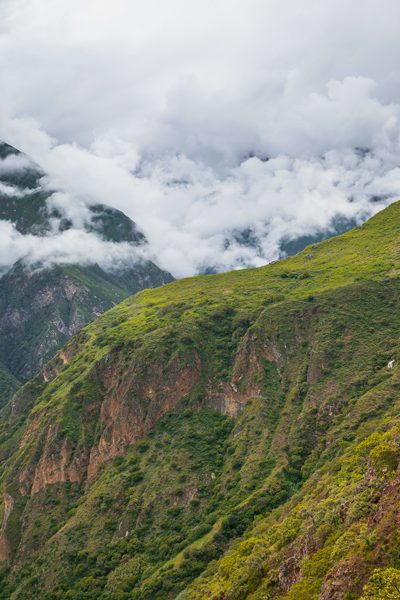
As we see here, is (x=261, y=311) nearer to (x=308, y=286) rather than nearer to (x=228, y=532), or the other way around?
(x=308, y=286)

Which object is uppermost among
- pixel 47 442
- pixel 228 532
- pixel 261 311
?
pixel 261 311

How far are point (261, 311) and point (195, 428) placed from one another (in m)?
46.6

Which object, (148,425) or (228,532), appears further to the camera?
(148,425)

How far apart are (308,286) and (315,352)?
4123 cm

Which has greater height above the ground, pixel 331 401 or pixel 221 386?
pixel 221 386

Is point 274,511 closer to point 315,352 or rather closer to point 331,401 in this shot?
point 331,401

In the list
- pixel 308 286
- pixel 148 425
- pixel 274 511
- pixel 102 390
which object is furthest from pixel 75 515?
pixel 308 286

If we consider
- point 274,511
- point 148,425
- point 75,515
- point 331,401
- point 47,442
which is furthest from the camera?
point 47,442

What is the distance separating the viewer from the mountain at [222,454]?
266 ft

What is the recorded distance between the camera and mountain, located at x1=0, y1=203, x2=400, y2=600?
80.9 m

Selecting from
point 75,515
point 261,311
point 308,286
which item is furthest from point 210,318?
point 75,515

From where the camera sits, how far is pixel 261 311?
595ft

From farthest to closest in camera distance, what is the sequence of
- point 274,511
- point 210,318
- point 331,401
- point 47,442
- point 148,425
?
point 210,318 → point 47,442 → point 148,425 → point 331,401 → point 274,511

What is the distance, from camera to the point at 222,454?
14450cm
